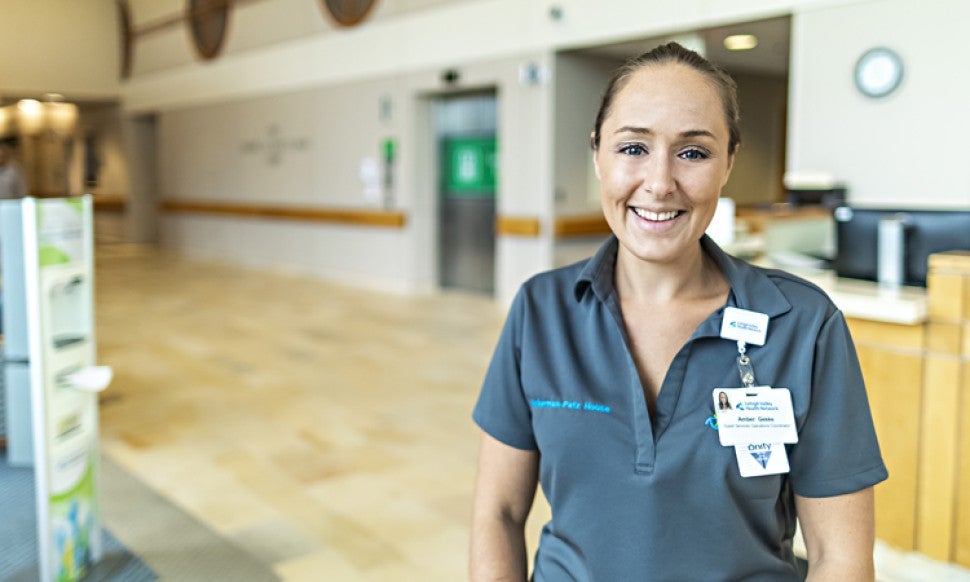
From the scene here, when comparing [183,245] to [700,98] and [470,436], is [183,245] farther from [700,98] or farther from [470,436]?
[700,98]

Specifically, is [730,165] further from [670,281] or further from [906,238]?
[906,238]

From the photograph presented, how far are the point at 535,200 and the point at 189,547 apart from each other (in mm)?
6660

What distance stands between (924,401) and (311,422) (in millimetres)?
3404

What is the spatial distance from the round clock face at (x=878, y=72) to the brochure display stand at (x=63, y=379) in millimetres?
5700


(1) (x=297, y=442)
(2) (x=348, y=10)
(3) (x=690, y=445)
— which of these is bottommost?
(1) (x=297, y=442)

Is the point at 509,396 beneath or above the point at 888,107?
beneath

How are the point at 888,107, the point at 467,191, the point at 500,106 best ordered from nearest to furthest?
the point at 888,107
the point at 500,106
the point at 467,191

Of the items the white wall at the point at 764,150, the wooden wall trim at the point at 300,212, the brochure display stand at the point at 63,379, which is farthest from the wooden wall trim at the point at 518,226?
the brochure display stand at the point at 63,379

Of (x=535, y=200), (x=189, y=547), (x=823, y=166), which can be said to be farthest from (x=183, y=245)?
(x=189, y=547)

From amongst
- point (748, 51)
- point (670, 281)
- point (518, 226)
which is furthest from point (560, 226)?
point (670, 281)

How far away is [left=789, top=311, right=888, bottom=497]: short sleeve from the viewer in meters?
1.37

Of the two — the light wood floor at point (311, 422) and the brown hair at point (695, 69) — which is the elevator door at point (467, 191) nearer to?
the light wood floor at point (311, 422)

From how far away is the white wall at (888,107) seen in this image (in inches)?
243

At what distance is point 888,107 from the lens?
21.4 feet
